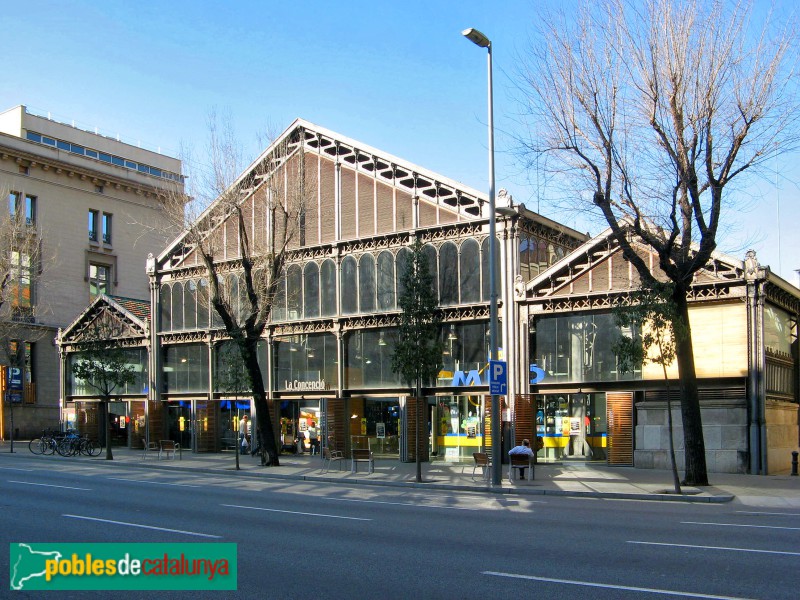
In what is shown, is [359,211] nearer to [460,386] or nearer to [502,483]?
[460,386]

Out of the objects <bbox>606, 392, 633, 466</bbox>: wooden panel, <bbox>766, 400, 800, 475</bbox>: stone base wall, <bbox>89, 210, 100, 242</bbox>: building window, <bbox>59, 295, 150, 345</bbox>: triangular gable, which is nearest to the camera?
<bbox>766, 400, 800, 475</bbox>: stone base wall

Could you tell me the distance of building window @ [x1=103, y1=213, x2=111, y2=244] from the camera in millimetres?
56844

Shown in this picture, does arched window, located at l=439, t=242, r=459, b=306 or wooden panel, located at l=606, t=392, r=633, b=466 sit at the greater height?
arched window, located at l=439, t=242, r=459, b=306

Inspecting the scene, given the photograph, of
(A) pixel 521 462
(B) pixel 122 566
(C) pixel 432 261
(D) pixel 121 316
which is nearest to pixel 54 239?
(D) pixel 121 316

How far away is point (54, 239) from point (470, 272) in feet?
113

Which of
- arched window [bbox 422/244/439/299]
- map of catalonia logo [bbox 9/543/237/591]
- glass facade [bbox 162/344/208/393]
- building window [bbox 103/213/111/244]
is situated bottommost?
map of catalonia logo [bbox 9/543/237/591]

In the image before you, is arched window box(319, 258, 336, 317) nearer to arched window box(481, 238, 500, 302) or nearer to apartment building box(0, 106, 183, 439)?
arched window box(481, 238, 500, 302)

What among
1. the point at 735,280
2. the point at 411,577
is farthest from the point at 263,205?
the point at 411,577

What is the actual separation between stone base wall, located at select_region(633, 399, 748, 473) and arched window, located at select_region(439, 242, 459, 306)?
7.97 m

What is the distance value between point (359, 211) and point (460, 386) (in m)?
8.47

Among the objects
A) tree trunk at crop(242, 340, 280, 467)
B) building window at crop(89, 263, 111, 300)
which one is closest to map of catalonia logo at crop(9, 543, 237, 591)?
tree trunk at crop(242, 340, 280, 467)

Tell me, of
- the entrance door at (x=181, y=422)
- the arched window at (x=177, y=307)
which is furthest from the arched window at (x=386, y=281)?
the entrance door at (x=181, y=422)

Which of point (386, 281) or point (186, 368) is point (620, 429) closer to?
point (386, 281)

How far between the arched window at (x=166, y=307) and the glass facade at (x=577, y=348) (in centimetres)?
1942
